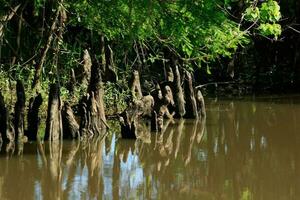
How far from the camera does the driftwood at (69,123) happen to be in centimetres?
898

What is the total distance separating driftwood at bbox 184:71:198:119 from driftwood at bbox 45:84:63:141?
3808 millimetres

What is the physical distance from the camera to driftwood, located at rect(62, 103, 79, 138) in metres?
8.98

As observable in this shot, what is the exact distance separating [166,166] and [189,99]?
175 inches

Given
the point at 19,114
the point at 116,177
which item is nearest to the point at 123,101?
the point at 19,114

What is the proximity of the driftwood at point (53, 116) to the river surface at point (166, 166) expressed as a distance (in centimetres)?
18

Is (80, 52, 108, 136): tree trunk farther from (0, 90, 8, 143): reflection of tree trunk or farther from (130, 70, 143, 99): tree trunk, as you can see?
(130, 70, 143, 99): tree trunk

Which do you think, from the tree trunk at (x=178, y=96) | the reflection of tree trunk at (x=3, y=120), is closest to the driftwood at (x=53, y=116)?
the reflection of tree trunk at (x=3, y=120)

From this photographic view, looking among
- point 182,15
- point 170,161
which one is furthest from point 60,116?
point 182,15

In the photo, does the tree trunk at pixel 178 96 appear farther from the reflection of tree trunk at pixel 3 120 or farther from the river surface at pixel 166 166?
the reflection of tree trunk at pixel 3 120

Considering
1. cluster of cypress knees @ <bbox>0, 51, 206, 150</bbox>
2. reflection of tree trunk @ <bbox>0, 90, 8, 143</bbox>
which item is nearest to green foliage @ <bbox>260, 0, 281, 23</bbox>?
cluster of cypress knees @ <bbox>0, 51, 206, 150</bbox>

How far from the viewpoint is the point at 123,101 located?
1156 cm

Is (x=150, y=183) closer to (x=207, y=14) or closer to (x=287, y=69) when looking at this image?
(x=207, y=14)

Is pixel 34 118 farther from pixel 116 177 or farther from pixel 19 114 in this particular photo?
pixel 116 177

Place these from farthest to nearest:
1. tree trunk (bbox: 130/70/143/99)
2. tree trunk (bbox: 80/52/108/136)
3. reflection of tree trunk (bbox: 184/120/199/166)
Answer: tree trunk (bbox: 130/70/143/99)
tree trunk (bbox: 80/52/108/136)
reflection of tree trunk (bbox: 184/120/199/166)
